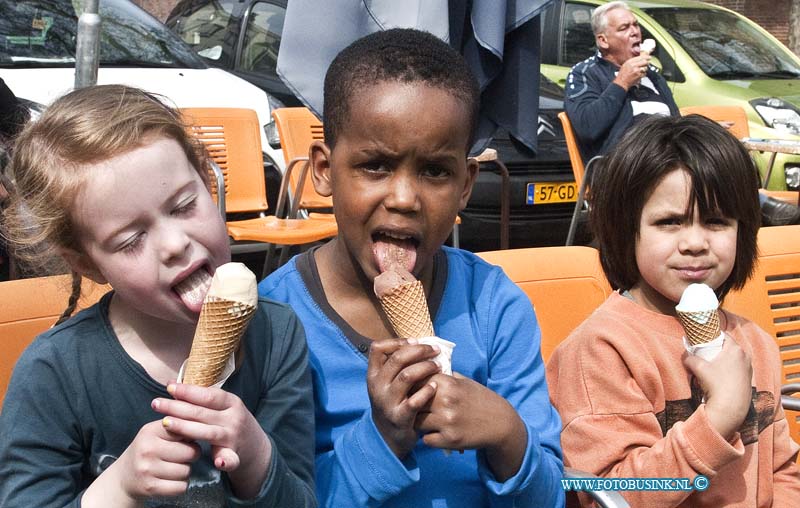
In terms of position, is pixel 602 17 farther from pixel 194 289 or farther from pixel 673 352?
pixel 194 289

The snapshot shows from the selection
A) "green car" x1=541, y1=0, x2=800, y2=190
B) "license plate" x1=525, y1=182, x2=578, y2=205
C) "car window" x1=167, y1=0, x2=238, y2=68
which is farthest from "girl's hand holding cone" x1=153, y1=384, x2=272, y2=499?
"green car" x1=541, y1=0, x2=800, y2=190

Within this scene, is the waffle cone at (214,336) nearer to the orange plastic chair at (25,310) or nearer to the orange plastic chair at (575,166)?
the orange plastic chair at (25,310)

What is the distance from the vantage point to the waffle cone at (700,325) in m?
2.04

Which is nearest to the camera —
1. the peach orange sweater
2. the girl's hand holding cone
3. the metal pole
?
the girl's hand holding cone

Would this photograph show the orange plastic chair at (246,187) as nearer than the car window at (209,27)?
Yes

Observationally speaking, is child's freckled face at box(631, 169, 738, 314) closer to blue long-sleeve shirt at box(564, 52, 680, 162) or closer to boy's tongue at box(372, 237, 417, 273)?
boy's tongue at box(372, 237, 417, 273)

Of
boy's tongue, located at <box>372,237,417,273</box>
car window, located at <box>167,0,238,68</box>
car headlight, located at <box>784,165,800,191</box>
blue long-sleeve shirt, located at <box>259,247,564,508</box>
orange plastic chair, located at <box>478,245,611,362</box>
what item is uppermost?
boy's tongue, located at <box>372,237,417,273</box>

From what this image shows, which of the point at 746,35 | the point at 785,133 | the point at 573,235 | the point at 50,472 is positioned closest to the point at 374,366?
the point at 50,472

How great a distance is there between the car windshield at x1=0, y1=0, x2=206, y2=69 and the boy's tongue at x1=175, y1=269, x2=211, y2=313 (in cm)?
403

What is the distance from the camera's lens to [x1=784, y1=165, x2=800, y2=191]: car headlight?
7.64m

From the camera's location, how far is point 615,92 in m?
6.28

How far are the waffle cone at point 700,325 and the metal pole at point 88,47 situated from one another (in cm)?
280

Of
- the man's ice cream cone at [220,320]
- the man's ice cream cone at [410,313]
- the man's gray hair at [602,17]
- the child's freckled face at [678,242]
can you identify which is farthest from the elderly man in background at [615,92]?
the man's ice cream cone at [220,320]

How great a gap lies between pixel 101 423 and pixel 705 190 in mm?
1416
